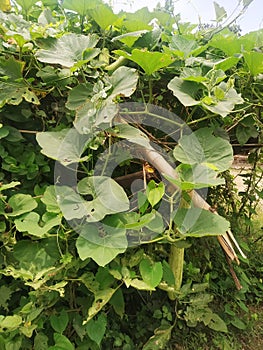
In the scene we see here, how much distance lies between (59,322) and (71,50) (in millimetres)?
674

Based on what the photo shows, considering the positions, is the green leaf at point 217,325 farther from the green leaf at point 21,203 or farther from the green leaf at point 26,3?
the green leaf at point 26,3

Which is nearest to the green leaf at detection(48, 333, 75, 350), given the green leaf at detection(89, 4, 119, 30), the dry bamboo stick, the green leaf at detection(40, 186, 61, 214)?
the green leaf at detection(40, 186, 61, 214)

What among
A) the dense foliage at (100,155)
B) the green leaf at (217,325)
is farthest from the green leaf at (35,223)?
the green leaf at (217,325)

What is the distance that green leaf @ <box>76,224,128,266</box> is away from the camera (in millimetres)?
703

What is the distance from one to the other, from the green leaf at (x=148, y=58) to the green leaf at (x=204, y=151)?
0.59 ft

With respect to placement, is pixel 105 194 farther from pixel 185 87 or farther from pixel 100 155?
pixel 185 87

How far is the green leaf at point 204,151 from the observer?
2.54ft

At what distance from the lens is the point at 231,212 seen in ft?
5.18

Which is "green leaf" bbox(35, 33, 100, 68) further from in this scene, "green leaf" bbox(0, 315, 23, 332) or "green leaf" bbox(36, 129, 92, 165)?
"green leaf" bbox(0, 315, 23, 332)

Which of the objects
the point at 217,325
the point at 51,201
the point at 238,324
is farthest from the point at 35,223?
the point at 238,324

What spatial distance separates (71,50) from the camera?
80 cm

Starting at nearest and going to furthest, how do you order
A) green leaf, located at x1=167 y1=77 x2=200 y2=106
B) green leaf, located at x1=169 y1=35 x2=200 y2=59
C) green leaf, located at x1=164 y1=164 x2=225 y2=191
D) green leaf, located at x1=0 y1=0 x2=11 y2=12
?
1. green leaf, located at x1=164 y1=164 x2=225 y2=191
2. green leaf, located at x1=167 y1=77 x2=200 y2=106
3. green leaf, located at x1=169 y1=35 x2=200 y2=59
4. green leaf, located at x1=0 y1=0 x2=11 y2=12

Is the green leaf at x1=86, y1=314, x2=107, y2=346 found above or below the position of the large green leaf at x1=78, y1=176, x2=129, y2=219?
below

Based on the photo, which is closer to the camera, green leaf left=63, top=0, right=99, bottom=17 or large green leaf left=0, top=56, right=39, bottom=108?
large green leaf left=0, top=56, right=39, bottom=108
